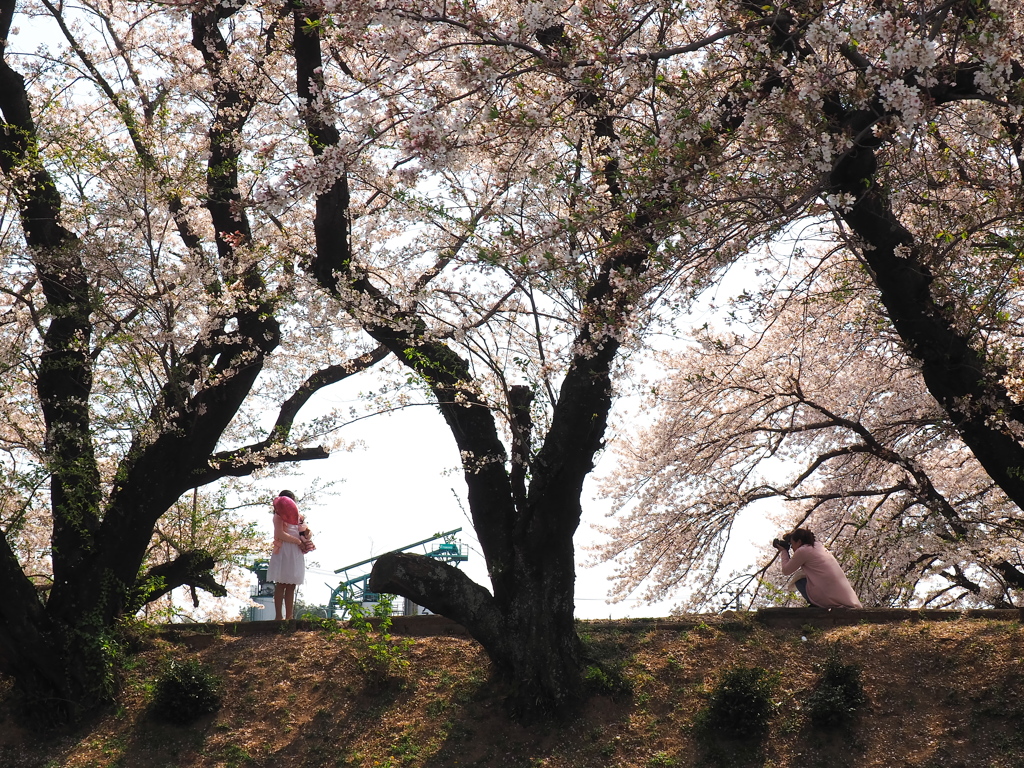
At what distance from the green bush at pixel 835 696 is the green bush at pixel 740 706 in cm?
29

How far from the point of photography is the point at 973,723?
5930mm

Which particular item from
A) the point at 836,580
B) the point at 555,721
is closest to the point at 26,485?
the point at 555,721

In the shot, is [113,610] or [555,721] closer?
[555,721]

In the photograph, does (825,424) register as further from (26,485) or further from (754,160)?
(26,485)

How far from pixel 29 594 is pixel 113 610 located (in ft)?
2.27

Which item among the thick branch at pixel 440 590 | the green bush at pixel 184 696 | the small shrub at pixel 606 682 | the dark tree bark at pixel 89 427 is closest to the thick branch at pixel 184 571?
the dark tree bark at pixel 89 427

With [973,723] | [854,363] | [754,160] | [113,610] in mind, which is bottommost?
[973,723]

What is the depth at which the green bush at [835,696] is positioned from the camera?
6086mm

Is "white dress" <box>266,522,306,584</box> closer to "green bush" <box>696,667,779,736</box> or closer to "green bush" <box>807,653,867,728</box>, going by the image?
"green bush" <box>696,667,779,736</box>

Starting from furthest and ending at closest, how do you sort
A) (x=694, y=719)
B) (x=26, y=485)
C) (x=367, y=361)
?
1. (x=367, y=361)
2. (x=26, y=485)
3. (x=694, y=719)

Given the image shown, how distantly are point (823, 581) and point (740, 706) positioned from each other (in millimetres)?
1858

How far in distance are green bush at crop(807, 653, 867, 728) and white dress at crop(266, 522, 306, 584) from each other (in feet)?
14.5

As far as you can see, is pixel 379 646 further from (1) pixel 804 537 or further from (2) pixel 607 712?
(1) pixel 804 537

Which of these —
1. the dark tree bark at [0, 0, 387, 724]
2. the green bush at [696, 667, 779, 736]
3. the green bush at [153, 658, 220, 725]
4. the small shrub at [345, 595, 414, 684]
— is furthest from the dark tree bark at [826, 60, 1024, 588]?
the green bush at [153, 658, 220, 725]
